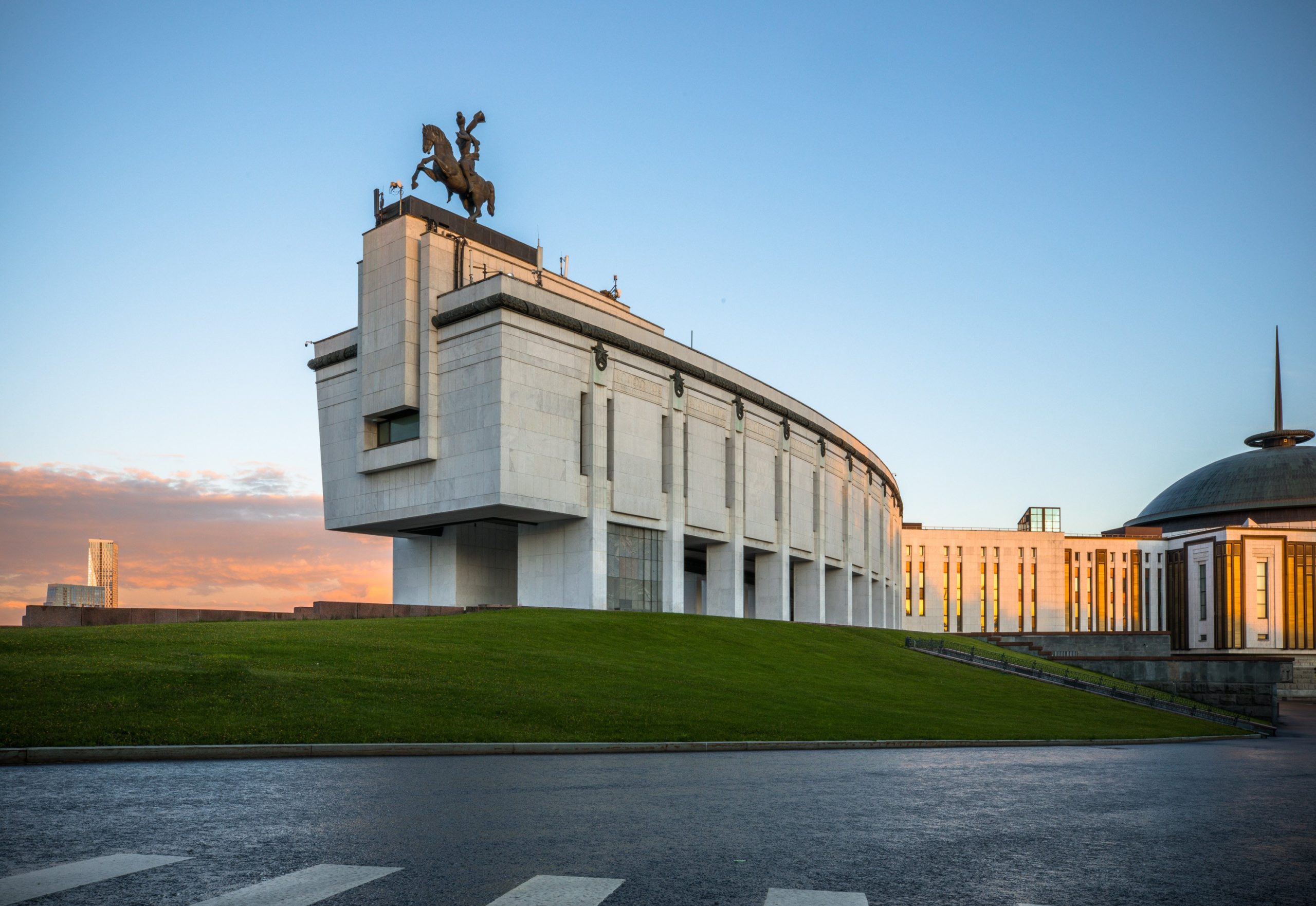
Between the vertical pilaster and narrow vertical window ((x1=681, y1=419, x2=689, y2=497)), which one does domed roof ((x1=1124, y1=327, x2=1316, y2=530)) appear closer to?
narrow vertical window ((x1=681, y1=419, x2=689, y2=497))

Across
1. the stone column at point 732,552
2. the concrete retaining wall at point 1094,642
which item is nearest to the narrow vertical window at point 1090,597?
the concrete retaining wall at point 1094,642

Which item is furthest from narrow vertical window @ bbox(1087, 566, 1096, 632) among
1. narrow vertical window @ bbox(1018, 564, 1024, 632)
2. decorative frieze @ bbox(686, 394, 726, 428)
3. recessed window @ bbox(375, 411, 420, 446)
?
recessed window @ bbox(375, 411, 420, 446)

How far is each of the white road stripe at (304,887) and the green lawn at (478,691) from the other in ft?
31.9

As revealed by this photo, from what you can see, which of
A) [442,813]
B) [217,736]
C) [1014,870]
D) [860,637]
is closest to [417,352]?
[860,637]

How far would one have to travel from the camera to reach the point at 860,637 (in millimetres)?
51969

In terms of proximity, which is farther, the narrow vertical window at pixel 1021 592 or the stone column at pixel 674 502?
the narrow vertical window at pixel 1021 592

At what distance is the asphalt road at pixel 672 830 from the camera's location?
7473 millimetres

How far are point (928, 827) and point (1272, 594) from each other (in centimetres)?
9877

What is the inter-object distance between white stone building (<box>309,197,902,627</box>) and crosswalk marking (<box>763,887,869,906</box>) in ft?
141

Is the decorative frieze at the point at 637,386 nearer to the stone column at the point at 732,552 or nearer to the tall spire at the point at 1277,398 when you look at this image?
the stone column at the point at 732,552

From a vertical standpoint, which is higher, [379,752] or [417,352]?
[417,352]

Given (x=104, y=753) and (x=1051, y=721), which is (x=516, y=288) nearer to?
(x=1051, y=721)

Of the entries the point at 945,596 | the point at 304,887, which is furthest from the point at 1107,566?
the point at 304,887

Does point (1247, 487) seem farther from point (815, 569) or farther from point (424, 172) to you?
point (424, 172)
